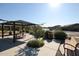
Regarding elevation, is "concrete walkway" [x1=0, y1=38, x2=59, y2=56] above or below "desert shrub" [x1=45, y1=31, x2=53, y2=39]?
below

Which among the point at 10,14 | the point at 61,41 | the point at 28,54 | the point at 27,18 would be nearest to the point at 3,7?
the point at 10,14

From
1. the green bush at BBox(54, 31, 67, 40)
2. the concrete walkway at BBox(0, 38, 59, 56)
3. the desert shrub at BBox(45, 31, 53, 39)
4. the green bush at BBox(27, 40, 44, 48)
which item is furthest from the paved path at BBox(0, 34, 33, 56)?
the green bush at BBox(54, 31, 67, 40)

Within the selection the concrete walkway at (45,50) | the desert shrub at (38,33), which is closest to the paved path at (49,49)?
the concrete walkway at (45,50)

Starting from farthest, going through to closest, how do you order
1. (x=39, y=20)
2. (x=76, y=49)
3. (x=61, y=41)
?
(x=61, y=41) < (x=39, y=20) < (x=76, y=49)

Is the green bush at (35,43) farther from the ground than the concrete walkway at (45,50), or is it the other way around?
the green bush at (35,43)

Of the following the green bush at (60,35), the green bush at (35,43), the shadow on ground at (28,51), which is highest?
the green bush at (60,35)

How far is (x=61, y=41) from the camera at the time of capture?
20.3 ft

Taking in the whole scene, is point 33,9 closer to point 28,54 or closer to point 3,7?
point 3,7

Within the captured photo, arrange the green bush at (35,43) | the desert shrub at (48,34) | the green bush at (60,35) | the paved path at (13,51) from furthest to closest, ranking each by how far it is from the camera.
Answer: the desert shrub at (48,34) < the green bush at (60,35) < the green bush at (35,43) < the paved path at (13,51)

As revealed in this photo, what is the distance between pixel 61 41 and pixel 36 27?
102cm

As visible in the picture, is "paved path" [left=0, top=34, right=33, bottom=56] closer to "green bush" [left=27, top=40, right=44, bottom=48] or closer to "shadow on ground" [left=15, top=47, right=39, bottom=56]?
"shadow on ground" [left=15, top=47, right=39, bottom=56]

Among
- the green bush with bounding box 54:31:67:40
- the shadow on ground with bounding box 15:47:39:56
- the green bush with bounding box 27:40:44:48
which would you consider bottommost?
the shadow on ground with bounding box 15:47:39:56

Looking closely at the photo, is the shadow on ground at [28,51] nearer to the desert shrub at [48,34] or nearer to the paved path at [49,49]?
the paved path at [49,49]

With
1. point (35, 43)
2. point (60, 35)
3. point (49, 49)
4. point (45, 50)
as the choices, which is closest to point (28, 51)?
point (35, 43)
